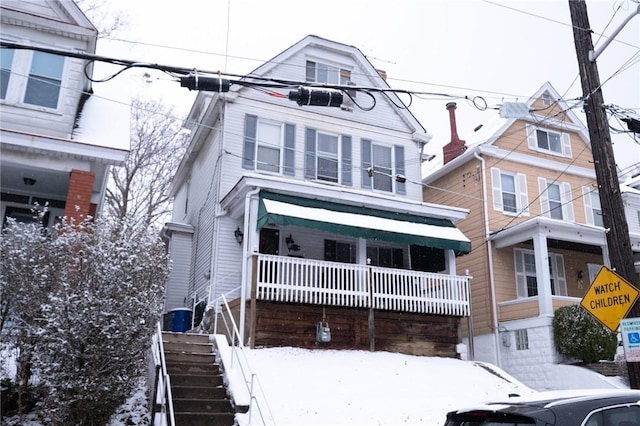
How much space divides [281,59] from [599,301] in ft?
40.7

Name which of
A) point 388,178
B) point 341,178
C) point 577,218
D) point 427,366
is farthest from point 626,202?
point 427,366

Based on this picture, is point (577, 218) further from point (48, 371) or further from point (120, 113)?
point (48, 371)

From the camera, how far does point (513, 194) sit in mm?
20047

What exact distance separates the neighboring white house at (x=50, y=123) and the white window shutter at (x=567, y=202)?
1544 cm

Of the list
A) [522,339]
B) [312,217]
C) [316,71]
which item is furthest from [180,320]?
[522,339]

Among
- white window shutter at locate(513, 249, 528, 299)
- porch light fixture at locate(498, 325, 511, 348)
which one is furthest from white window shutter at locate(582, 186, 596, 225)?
porch light fixture at locate(498, 325, 511, 348)

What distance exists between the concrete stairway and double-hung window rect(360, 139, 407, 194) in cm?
818

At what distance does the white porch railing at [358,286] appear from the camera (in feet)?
43.4

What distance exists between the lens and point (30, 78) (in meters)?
12.8

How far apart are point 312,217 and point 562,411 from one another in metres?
9.78

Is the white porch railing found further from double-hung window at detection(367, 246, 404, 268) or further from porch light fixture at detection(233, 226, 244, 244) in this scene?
double-hung window at detection(367, 246, 404, 268)

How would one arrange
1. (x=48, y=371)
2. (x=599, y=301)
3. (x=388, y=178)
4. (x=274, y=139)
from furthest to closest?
1. (x=388, y=178)
2. (x=274, y=139)
3. (x=599, y=301)
4. (x=48, y=371)

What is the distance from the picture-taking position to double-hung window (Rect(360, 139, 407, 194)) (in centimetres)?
1817

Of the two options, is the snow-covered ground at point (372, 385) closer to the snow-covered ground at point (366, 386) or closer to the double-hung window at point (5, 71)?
the snow-covered ground at point (366, 386)
